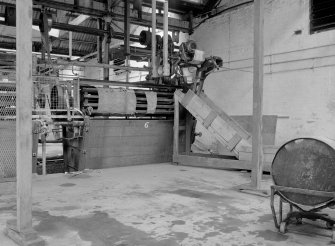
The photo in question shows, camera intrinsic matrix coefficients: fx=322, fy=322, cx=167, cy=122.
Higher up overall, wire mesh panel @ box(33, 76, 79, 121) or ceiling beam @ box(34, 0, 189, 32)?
ceiling beam @ box(34, 0, 189, 32)

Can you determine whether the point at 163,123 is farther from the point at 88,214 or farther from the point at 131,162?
the point at 88,214

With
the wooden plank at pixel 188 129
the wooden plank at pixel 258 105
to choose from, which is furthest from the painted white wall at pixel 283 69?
the wooden plank at pixel 258 105

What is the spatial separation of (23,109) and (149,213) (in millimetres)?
1636

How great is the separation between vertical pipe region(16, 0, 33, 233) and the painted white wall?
575 centimetres

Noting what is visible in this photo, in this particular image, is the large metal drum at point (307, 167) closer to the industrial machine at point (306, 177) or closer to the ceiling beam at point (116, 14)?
the industrial machine at point (306, 177)

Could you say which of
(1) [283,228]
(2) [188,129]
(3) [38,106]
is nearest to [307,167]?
(1) [283,228]

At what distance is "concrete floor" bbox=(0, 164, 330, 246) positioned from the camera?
2.70 m

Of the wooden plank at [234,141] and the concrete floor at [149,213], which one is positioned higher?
the wooden plank at [234,141]

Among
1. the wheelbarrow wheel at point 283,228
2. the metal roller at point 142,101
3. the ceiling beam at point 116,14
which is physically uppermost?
the ceiling beam at point 116,14

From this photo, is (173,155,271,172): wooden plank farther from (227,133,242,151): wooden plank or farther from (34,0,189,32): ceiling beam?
(34,0,189,32): ceiling beam

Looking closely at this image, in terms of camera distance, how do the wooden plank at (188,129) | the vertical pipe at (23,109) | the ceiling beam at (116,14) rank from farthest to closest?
the ceiling beam at (116,14) < the wooden plank at (188,129) < the vertical pipe at (23,109)

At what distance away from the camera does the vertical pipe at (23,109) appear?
8.34 ft

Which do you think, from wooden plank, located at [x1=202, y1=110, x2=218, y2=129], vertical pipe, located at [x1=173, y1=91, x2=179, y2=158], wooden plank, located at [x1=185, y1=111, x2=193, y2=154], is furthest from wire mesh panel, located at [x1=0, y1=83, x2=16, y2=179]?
wooden plank, located at [x1=185, y1=111, x2=193, y2=154]

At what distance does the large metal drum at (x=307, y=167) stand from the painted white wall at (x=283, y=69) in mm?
3949
